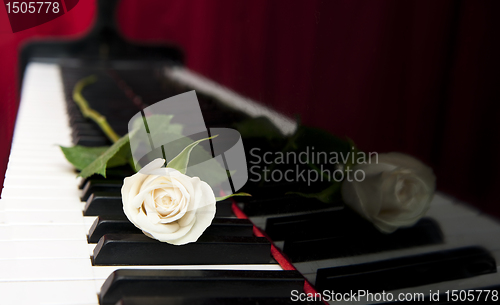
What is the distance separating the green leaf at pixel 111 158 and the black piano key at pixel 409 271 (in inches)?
18.9

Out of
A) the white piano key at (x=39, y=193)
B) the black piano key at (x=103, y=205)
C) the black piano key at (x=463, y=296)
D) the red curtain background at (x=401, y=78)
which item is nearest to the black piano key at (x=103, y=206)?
the black piano key at (x=103, y=205)

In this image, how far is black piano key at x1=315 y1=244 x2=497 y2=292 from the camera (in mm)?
575

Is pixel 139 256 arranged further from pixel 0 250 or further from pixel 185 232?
pixel 0 250

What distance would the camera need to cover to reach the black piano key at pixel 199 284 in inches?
24.0

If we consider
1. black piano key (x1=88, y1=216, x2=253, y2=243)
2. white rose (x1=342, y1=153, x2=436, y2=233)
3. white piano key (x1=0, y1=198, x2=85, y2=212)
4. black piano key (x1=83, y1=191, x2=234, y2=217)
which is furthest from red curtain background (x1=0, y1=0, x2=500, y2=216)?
white piano key (x1=0, y1=198, x2=85, y2=212)

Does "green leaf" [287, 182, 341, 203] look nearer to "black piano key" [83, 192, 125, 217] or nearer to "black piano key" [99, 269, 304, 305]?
"black piano key" [99, 269, 304, 305]

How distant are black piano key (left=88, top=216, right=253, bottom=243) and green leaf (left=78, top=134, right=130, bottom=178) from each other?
0.16 meters

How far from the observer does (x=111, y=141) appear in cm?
132

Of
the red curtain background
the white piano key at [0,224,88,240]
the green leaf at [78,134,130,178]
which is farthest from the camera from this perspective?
the green leaf at [78,134,130,178]

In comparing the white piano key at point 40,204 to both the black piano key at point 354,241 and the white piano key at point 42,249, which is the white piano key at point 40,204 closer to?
the white piano key at point 42,249

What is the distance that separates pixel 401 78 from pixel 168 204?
367mm

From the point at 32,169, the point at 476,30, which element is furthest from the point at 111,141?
the point at 476,30

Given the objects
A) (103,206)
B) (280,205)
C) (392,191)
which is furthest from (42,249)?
(392,191)

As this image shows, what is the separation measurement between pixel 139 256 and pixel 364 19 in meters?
0.47
